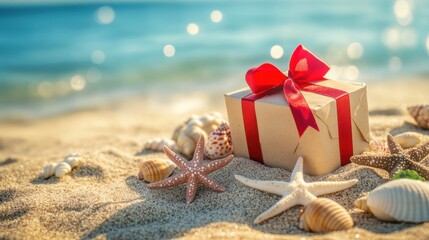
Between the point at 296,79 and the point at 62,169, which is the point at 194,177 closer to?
the point at 296,79

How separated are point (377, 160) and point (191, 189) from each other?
1203mm

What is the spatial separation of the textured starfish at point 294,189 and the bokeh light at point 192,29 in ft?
37.5

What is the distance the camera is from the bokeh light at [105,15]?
18539mm

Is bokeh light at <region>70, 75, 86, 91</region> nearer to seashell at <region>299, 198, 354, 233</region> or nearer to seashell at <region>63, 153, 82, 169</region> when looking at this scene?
seashell at <region>63, 153, 82, 169</region>

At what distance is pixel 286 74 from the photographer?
3721 mm

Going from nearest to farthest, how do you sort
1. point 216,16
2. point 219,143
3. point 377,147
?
point 377,147 → point 219,143 → point 216,16

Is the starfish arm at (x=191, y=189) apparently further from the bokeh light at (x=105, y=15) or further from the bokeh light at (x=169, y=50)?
the bokeh light at (x=105, y=15)

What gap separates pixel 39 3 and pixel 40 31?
7959 mm

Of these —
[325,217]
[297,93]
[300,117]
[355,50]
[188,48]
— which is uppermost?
A: [188,48]

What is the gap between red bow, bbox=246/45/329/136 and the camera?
3.12 metres

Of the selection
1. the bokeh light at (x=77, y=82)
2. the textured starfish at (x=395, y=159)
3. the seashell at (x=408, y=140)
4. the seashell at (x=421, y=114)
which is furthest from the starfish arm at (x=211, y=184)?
the bokeh light at (x=77, y=82)

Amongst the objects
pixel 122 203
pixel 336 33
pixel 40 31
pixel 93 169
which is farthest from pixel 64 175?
pixel 40 31

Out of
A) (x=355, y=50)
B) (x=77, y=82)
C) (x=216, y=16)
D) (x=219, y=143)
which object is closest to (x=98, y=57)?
(x=77, y=82)

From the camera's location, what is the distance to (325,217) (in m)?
2.70
